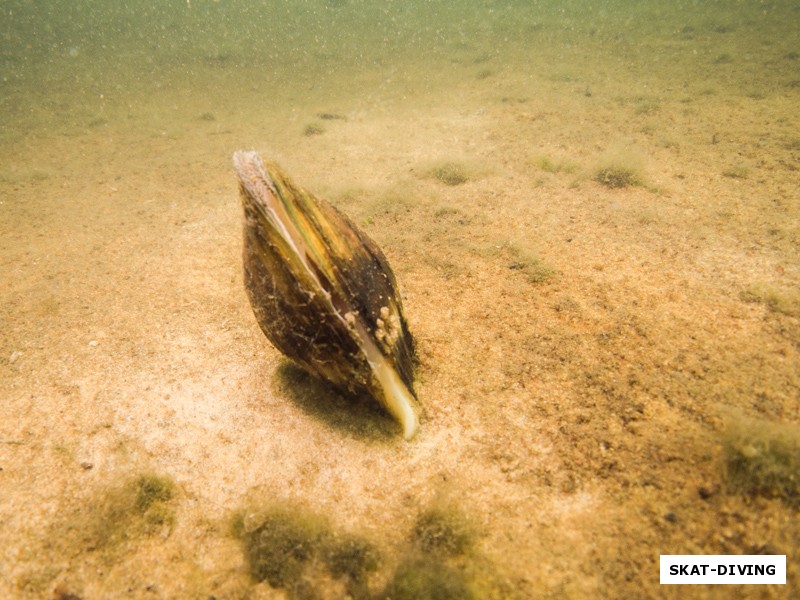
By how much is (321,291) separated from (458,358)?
1.52 m

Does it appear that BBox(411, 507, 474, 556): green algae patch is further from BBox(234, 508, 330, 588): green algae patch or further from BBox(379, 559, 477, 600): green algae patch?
BBox(234, 508, 330, 588): green algae patch

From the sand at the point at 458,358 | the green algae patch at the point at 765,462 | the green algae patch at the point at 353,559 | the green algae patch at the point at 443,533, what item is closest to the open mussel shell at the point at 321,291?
the sand at the point at 458,358

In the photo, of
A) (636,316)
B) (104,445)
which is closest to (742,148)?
(636,316)

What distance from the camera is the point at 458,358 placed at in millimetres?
Result: 3492

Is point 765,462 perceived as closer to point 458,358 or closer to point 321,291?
point 458,358

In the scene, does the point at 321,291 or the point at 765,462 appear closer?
the point at 765,462

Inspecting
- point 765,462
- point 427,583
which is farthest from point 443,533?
point 765,462

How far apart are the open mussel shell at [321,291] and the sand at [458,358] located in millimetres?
431

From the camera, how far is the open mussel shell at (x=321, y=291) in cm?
251

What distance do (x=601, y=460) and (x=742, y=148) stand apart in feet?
22.4

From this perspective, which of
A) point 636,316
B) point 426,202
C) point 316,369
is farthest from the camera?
point 426,202

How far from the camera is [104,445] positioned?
303 cm

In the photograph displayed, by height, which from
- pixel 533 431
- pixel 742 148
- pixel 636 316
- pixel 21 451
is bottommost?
pixel 21 451

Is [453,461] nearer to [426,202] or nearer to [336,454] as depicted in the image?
Result: [336,454]
